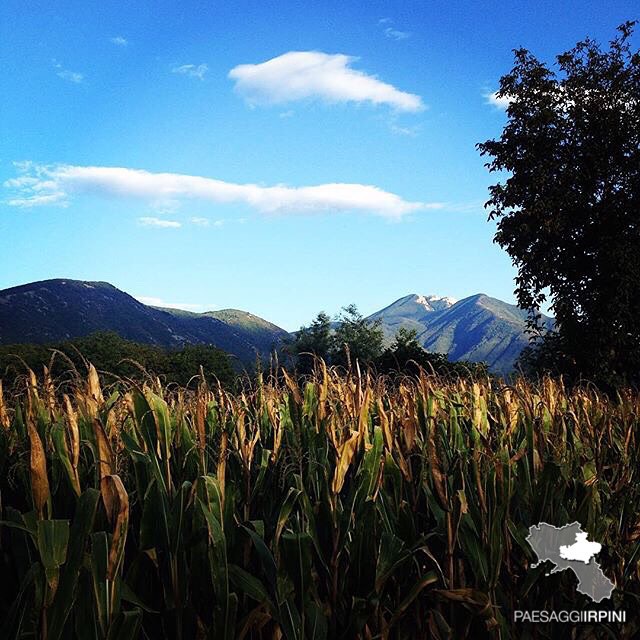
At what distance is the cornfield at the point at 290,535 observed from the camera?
2.06m

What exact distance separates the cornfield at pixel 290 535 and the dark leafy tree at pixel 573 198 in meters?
17.6

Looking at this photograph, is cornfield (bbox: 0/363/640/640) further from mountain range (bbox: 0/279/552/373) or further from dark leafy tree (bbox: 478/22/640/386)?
mountain range (bbox: 0/279/552/373)

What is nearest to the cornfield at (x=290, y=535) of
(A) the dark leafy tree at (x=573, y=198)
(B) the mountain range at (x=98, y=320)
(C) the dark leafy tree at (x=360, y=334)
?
(A) the dark leafy tree at (x=573, y=198)

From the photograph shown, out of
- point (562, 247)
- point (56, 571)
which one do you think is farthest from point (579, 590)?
point (562, 247)

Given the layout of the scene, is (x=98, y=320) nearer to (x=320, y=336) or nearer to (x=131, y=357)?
(x=320, y=336)

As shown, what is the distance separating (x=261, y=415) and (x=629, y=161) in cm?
1926

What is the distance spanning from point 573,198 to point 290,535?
19.5m

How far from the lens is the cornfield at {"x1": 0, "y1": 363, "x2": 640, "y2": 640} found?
6.75 ft

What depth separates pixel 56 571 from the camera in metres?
2.01

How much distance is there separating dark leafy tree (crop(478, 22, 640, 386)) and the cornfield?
691 inches

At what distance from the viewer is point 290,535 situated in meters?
2.29

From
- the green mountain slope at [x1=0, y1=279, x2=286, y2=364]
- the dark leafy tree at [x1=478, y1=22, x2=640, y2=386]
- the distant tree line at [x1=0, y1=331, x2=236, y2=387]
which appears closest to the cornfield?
the dark leafy tree at [x1=478, y1=22, x2=640, y2=386]

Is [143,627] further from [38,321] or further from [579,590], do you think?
[38,321]

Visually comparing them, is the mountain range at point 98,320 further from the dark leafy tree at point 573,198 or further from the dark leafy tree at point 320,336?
the dark leafy tree at point 573,198
